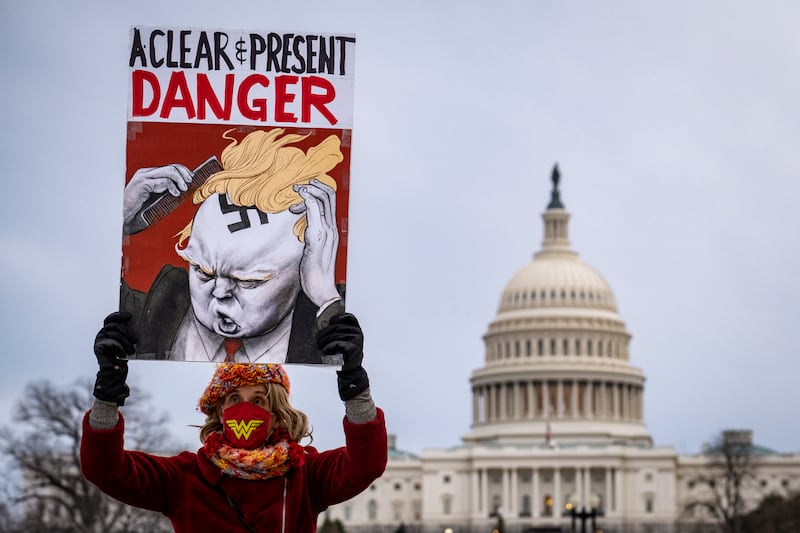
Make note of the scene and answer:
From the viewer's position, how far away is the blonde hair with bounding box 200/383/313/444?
8.95 metres

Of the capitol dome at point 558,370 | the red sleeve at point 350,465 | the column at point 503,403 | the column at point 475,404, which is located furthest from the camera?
the column at point 475,404

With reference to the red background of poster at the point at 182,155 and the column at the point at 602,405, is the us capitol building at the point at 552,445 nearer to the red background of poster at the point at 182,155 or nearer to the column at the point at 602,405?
the column at the point at 602,405

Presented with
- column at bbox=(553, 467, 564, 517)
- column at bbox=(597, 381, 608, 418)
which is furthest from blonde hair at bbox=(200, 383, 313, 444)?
column at bbox=(597, 381, 608, 418)

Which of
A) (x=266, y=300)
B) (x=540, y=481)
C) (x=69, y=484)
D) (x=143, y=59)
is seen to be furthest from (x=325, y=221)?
(x=540, y=481)

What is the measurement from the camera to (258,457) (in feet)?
28.5

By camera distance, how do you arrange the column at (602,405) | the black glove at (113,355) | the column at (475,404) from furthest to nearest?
the column at (475,404), the column at (602,405), the black glove at (113,355)

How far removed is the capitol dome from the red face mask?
16249 centimetres

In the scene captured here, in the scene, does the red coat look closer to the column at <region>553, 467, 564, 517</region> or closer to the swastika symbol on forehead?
the swastika symbol on forehead

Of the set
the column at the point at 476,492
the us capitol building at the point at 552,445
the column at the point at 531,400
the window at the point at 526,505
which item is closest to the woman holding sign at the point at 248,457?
the us capitol building at the point at 552,445

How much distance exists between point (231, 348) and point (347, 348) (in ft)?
2.17

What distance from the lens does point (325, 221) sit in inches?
346

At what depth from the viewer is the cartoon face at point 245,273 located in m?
8.77

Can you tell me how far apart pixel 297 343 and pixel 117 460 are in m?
0.86

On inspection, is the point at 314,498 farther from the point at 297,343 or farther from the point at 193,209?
the point at 193,209
